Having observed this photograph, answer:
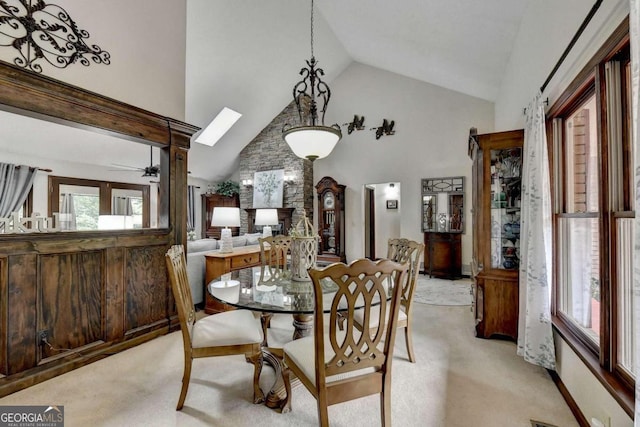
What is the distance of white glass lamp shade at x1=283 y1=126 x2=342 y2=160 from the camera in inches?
94.4

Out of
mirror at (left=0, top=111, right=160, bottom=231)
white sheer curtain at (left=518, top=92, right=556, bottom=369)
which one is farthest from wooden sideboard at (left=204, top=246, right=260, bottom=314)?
white sheer curtain at (left=518, top=92, right=556, bottom=369)

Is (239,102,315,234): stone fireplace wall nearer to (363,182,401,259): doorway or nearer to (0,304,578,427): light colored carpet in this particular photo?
(363,182,401,259): doorway

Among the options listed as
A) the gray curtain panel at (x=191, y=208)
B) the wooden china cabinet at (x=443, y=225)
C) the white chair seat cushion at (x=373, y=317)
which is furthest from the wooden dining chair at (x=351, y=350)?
the gray curtain panel at (x=191, y=208)

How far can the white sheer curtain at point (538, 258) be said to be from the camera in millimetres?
2141

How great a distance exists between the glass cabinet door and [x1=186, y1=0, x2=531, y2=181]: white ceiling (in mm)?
1406

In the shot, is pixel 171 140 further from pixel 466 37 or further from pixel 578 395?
pixel 578 395

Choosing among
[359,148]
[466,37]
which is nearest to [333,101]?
[359,148]

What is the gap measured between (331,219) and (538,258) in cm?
489

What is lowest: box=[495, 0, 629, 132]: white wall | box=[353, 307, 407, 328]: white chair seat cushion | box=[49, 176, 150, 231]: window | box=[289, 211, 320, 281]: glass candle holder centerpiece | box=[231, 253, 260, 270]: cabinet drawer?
box=[353, 307, 407, 328]: white chair seat cushion

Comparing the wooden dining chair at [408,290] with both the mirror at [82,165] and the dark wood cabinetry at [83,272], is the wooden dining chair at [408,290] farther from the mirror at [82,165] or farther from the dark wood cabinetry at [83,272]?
the mirror at [82,165]

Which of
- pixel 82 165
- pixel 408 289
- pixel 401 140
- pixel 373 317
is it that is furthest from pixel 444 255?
pixel 82 165

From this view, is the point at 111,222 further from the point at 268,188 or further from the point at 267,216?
the point at 268,188

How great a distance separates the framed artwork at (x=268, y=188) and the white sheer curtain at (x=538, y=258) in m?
5.57

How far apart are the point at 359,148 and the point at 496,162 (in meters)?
4.05
